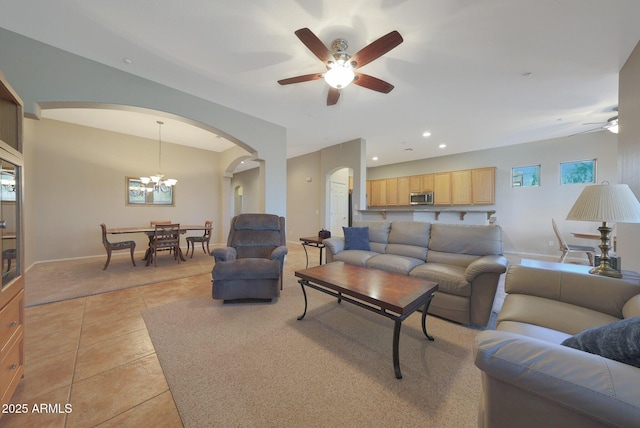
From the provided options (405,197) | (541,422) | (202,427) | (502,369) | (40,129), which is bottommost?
(202,427)

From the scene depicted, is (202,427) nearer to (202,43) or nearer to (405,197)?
(202,43)

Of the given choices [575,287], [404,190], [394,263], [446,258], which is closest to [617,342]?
[575,287]

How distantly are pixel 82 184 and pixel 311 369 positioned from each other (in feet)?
20.5

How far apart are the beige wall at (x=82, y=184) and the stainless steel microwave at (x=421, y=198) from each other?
6.82 metres

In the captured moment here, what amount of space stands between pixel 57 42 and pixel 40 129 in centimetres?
337

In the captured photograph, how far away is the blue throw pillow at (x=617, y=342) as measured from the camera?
0.69 meters

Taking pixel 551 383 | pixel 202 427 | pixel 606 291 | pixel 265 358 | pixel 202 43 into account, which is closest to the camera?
pixel 551 383

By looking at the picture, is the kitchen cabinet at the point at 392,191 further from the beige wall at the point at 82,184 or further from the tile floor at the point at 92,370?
the tile floor at the point at 92,370

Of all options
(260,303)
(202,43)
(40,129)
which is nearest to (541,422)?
(260,303)

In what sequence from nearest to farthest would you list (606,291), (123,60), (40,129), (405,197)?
1. (606,291)
2. (123,60)
3. (40,129)
4. (405,197)

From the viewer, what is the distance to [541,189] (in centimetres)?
529

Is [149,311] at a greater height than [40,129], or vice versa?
[40,129]

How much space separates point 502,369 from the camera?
2.47 ft

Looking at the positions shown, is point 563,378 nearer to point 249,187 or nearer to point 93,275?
point 93,275
